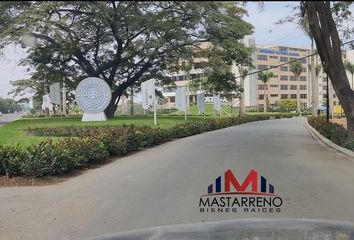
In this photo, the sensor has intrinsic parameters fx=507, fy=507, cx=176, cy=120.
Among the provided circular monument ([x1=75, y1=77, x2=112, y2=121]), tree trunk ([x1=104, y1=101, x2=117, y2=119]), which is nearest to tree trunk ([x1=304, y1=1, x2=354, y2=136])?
circular monument ([x1=75, y1=77, x2=112, y2=121])

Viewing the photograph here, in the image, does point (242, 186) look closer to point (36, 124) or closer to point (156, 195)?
point (156, 195)

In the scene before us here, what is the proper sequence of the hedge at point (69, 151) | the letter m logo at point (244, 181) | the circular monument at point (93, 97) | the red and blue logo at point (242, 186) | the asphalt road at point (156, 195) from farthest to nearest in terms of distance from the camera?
the circular monument at point (93, 97) → the hedge at point (69, 151) → the letter m logo at point (244, 181) → the red and blue logo at point (242, 186) → the asphalt road at point (156, 195)

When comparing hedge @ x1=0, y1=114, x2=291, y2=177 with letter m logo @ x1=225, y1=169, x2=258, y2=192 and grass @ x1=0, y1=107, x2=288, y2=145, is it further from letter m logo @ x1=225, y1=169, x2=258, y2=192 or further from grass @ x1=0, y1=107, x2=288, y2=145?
letter m logo @ x1=225, y1=169, x2=258, y2=192

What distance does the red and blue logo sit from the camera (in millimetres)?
9469

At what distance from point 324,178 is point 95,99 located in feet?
68.9

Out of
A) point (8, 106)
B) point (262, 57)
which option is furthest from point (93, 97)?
point (262, 57)

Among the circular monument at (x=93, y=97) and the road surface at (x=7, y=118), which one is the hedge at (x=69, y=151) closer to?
the circular monument at (x=93, y=97)

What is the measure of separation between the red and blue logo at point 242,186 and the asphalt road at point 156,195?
0.19m

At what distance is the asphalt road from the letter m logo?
1.00ft

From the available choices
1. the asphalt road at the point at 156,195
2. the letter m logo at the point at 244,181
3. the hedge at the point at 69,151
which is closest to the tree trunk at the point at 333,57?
the asphalt road at the point at 156,195

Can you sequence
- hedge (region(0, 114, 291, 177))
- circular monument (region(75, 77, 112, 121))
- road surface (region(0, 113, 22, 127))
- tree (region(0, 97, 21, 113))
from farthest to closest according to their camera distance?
1. tree (region(0, 97, 21, 113))
2. road surface (region(0, 113, 22, 127))
3. circular monument (region(75, 77, 112, 121))
4. hedge (region(0, 114, 291, 177))

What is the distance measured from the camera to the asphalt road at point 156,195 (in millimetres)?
7578

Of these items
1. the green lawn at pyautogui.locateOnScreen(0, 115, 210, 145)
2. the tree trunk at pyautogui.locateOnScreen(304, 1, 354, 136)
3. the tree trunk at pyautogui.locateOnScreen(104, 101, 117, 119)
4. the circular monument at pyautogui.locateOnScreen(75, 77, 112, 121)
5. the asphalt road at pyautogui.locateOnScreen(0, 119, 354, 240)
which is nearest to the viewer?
the asphalt road at pyautogui.locateOnScreen(0, 119, 354, 240)

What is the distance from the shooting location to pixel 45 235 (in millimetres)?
7109
